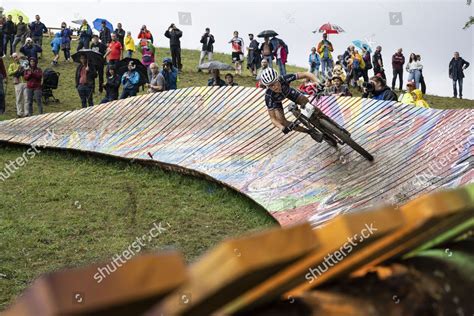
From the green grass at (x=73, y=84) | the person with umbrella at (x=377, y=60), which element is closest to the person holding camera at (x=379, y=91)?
the green grass at (x=73, y=84)

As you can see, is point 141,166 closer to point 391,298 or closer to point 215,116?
point 215,116

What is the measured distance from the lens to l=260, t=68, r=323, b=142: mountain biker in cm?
1229

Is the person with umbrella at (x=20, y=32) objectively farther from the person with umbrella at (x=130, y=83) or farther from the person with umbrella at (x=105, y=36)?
the person with umbrella at (x=130, y=83)

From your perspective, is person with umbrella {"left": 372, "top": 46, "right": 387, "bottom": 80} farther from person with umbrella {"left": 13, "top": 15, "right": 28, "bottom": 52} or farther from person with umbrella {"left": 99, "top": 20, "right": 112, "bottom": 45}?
person with umbrella {"left": 13, "top": 15, "right": 28, "bottom": 52}

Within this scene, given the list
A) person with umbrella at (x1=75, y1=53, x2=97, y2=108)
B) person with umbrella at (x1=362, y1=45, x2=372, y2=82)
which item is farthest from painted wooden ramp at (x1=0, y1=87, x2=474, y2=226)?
person with umbrella at (x1=362, y1=45, x2=372, y2=82)

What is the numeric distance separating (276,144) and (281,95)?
1.84m

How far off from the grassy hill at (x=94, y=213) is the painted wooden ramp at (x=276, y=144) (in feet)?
1.12

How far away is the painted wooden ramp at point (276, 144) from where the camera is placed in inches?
435

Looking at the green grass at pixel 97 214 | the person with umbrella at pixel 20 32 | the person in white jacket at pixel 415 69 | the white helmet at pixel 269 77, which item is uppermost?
the person with umbrella at pixel 20 32

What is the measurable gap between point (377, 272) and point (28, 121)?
16.5 meters

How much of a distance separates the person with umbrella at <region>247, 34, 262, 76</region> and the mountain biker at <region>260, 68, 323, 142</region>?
16.2 meters

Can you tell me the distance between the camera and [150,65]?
19.2m

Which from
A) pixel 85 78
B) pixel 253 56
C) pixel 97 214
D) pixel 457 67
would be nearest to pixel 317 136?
pixel 97 214

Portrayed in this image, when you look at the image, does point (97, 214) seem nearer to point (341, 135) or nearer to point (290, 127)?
point (290, 127)
